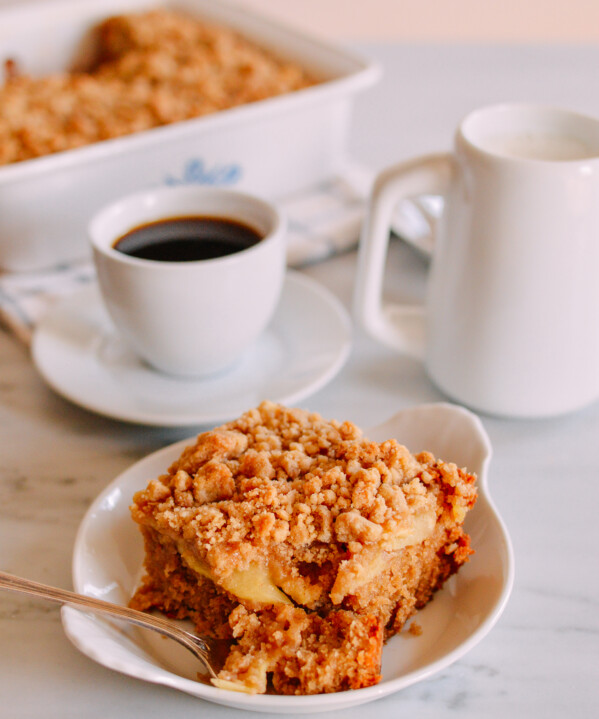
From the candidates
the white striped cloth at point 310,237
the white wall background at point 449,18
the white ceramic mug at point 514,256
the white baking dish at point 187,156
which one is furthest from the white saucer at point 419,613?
the white wall background at point 449,18

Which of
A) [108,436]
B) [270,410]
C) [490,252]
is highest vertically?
[490,252]

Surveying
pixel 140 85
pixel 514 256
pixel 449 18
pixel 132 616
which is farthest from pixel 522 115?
pixel 449 18

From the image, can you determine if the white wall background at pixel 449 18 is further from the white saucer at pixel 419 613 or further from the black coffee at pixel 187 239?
the white saucer at pixel 419 613

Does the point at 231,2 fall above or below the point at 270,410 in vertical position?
above

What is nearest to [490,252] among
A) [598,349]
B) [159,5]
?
[598,349]

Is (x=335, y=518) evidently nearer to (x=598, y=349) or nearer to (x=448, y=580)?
(x=448, y=580)

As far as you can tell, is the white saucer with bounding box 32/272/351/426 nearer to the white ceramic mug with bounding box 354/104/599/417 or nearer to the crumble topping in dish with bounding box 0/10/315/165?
the white ceramic mug with bounding box 354/104/599/417

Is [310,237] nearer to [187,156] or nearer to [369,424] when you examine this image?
[187,156]
